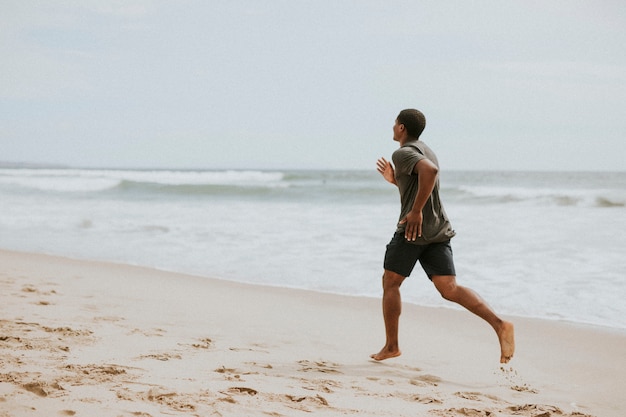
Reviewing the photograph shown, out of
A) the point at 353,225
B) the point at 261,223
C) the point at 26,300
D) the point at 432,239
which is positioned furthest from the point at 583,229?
the point at 26,300

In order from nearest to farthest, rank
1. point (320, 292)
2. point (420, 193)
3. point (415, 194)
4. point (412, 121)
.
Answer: point (420, 193), point (415, 194), point (412, 121), point (320, 292)

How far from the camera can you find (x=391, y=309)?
4.37 m

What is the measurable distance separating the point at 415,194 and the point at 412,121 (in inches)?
19.4

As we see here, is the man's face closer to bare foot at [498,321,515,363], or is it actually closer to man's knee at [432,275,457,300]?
man's knee at [432,275,457,300]

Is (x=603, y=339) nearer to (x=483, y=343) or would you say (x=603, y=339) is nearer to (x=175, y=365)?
(x=483, y=343)

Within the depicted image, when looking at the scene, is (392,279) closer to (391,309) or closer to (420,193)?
(391,309)

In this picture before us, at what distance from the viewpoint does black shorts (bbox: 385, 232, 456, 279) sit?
13.8 ft

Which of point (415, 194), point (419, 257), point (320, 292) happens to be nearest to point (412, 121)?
point (415, 194)

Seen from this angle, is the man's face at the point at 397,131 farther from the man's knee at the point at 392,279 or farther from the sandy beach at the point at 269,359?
the sandy beach at the point at 269,359

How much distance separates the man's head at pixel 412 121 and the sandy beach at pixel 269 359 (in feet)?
5.18

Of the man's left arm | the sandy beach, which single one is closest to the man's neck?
the man's left arm

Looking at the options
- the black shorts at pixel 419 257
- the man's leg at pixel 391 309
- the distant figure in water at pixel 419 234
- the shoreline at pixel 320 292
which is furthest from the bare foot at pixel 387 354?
the shoreline at pixel 320 292

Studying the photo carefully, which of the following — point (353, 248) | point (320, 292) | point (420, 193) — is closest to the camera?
point (420, 193)

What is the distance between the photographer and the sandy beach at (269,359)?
3.25 m
